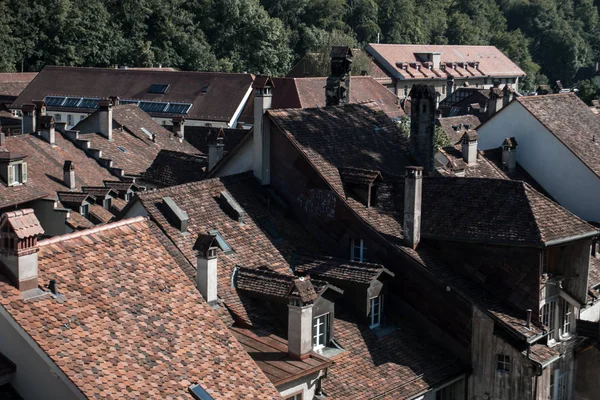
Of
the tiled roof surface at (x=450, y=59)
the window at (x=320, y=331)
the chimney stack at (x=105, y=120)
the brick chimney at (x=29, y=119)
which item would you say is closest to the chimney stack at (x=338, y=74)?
the window at (x=320, y=331)

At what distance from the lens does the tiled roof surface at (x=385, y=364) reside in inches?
961

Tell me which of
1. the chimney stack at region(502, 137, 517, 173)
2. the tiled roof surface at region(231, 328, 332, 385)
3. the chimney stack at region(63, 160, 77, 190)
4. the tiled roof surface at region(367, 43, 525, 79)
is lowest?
the tiled roof surface at region(367, 43, 525, 79)

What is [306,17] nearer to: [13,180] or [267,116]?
[13,180]

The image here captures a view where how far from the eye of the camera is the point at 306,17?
145125mm

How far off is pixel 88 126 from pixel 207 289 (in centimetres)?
3566

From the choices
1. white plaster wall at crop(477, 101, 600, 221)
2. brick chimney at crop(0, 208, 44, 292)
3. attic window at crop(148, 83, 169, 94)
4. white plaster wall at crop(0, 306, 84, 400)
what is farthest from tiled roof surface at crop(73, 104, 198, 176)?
white plaster wall at crop(0, 306, 84, 400)

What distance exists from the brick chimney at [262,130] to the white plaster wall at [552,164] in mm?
13880

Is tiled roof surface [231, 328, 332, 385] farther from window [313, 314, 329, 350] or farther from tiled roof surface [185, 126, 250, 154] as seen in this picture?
tiled roof surface [185, 126, 250, 154]

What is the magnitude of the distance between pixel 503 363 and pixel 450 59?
112 m

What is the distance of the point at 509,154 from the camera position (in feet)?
129

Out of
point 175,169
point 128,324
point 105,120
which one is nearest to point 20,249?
point 128,324

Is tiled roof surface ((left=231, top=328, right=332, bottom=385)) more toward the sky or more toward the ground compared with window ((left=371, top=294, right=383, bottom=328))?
more toward the sky

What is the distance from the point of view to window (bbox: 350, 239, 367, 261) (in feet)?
93.7

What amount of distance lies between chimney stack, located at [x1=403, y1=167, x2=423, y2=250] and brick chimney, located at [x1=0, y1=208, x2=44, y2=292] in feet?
39.0
